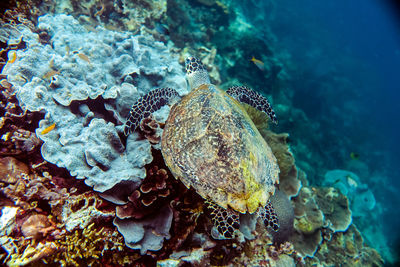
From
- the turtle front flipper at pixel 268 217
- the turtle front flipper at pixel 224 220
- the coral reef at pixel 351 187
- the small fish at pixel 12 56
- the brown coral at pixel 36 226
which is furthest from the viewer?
the coral reef at pixel 351 187

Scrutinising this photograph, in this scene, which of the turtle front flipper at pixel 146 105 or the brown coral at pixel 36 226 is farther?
the turtle front flipper at pixel 146 105

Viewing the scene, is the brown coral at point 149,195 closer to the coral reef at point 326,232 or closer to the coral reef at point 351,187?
the coral reef at point 326,232

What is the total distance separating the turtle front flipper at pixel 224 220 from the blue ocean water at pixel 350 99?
10.5 meters

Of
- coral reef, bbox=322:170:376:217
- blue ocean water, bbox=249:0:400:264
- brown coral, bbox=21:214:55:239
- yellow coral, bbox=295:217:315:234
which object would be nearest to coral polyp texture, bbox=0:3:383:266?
brown coral, bbox=21:214:55:239

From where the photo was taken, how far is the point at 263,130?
175 inches

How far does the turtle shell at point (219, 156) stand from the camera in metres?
2.21

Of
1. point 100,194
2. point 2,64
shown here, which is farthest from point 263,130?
point 2,64

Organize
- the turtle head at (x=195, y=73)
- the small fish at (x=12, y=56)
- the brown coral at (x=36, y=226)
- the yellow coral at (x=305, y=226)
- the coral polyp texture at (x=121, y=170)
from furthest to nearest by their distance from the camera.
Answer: the yellow coral at (x=305, y=226), the turtle head at (x=195, y=73), the small fish at (x=12, y=56), the coral polyp texture at (x=121, y=170), the brown coral at (x=36, y=226)

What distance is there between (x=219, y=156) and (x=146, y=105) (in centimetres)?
153

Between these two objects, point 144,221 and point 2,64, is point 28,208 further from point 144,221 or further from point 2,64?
point 2,64

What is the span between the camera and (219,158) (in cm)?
224

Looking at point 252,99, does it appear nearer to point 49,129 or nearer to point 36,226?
point 49,129

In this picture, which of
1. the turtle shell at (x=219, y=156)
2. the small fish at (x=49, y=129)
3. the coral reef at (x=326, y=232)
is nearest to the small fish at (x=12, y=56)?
the small fish at (x=49, y=129)

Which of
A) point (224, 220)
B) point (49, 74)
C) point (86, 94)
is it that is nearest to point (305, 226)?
point (224, 220)
